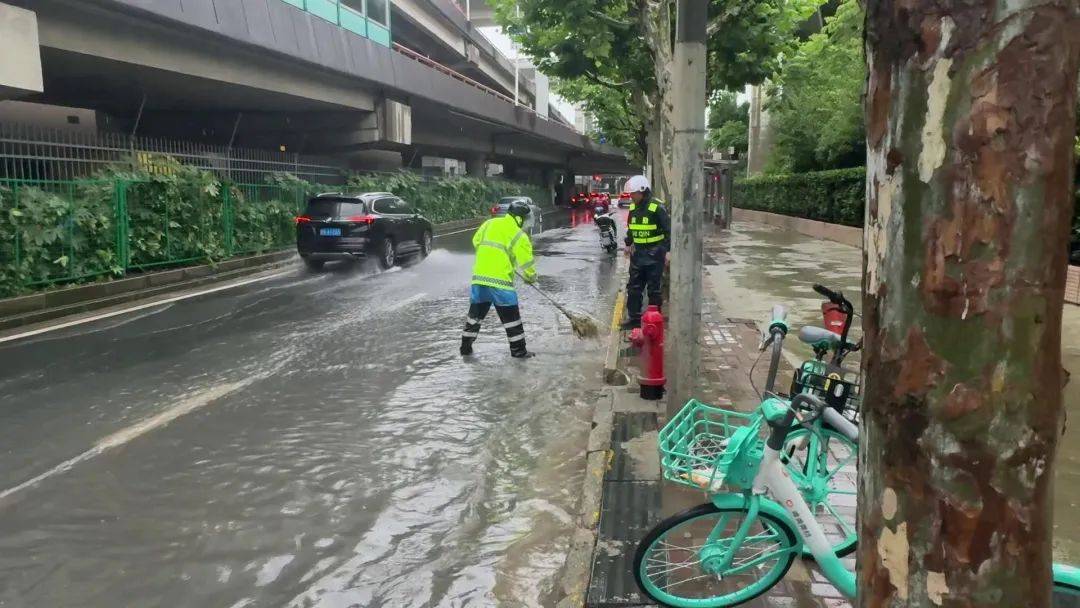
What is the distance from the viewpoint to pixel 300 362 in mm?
8000

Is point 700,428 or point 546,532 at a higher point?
point 700,428

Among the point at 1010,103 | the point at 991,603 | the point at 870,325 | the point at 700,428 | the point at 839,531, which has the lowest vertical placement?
the point at 839,531

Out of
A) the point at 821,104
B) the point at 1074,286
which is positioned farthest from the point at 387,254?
the point at 821,104

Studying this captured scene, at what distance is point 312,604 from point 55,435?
10.6 feet

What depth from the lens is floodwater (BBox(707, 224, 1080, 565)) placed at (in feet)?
14.2

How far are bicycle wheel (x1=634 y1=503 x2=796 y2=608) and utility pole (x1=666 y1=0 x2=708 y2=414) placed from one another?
76.3 inches

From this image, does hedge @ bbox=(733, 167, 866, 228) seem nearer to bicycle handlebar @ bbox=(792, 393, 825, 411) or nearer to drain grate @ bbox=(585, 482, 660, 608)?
drain grate @ bbox=(585, 482, 660, 608)

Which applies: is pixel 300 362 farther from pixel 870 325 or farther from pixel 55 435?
pixel 870 325

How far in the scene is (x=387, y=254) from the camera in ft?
54.0

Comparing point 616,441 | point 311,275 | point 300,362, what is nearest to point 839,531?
point 616,441

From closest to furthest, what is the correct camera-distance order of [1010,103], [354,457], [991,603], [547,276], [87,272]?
[1010,103]
[991,603]
[354,457]
[87,272]
[547,276]

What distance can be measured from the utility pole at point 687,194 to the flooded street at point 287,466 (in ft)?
3.29

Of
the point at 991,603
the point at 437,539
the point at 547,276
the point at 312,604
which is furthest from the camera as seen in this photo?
the point at 547,276

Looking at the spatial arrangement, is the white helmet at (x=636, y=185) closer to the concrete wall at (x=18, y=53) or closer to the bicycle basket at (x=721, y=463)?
the bicycle basket at (x=721, y=463)
